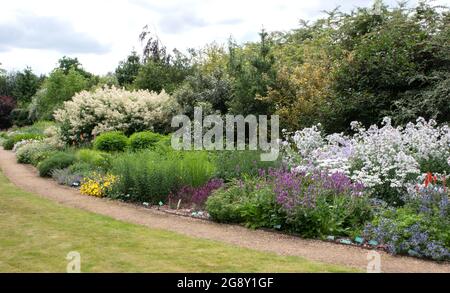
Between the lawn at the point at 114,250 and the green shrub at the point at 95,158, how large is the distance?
4.34m

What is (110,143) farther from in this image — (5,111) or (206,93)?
(5,111)

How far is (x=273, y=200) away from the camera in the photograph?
7.50m

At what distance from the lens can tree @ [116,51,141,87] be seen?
25.6 m

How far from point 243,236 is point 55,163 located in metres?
8.29

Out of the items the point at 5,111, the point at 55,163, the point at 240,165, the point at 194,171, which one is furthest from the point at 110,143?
the point at 5,111

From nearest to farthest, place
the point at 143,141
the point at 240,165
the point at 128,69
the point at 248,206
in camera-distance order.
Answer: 1. the point at 248,206
2. the point at 240,165
3. the point at 143,141
4. the point at 128,69

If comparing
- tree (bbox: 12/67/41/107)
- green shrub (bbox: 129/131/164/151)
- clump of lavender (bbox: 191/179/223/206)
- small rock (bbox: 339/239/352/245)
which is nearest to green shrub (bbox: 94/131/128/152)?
green shrub (bbox: 129/131/164/151)

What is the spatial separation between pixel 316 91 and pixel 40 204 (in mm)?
7798

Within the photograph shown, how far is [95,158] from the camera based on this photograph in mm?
12930

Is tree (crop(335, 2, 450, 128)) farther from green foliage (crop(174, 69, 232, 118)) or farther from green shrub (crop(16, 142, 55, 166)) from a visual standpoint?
green shrub (crop(16, 142, 55, 166))

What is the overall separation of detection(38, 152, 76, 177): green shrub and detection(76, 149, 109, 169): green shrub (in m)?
0.28

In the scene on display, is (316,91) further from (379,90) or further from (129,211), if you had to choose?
(129,211)

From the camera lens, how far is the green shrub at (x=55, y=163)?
1343 centimetres
